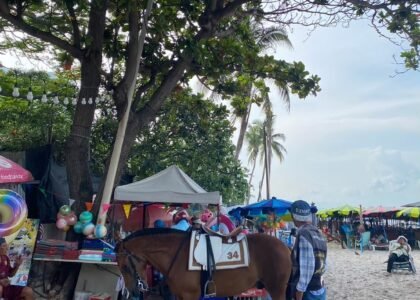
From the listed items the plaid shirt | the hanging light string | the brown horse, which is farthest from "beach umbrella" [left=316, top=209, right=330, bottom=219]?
the plaid shirt

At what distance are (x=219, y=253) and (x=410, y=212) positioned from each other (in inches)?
1006

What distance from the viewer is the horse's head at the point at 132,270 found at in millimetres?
6262

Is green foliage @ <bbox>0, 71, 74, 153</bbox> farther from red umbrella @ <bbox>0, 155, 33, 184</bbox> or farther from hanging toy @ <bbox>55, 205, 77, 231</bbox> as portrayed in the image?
red umbrella @ <bbox>0, 155, 33, 184</bbox>

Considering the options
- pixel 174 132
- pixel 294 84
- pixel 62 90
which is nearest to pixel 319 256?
pixel 294 84

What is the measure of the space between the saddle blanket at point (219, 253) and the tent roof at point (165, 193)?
85.3 inches

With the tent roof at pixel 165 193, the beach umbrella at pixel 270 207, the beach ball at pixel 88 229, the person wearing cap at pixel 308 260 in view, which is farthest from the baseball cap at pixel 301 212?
the beach umbrella at pixel 270 207

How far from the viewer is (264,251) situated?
682 cm

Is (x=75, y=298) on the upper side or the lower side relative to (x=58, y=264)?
lower

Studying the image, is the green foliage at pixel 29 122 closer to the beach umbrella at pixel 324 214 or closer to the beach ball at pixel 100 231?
the beach ball at pixel 100 231

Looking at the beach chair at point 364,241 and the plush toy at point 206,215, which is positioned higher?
the plush toy at point 206,215

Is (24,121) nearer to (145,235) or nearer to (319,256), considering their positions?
(145,235)

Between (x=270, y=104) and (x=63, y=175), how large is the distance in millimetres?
22568

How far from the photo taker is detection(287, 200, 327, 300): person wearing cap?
4.93m

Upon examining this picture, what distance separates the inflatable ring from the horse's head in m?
2.28
